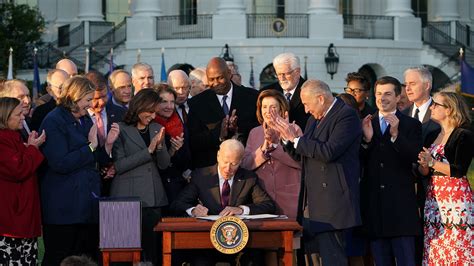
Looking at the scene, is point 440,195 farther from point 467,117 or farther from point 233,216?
point 233,216

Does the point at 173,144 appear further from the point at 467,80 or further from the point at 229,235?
the point at 467,80

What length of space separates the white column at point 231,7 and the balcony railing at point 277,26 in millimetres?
417

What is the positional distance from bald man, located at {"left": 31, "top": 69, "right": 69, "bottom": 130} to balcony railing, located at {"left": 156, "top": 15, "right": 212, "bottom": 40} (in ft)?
106

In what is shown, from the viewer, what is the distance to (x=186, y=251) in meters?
14.0

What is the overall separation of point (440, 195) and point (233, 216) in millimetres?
2438

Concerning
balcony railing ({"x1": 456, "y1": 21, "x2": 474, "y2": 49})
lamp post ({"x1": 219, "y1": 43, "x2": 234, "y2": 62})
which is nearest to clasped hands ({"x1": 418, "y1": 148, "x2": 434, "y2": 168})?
lamp post ({"x1": 219, "y1": 43, "x2": 234, "y2": 62})

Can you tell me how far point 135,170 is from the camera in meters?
14.4

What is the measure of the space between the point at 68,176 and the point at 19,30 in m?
34.4

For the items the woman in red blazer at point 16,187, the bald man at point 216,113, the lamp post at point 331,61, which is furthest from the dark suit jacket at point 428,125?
the lamp post at point 331,61

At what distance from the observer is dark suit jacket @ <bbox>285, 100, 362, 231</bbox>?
1359cm

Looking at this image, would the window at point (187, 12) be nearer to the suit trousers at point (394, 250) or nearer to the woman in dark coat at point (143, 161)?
the woman in dark coat at point (143, 161)

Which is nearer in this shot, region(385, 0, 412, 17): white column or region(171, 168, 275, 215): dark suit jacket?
region(171, 168, 275, 215): dark suit jacket

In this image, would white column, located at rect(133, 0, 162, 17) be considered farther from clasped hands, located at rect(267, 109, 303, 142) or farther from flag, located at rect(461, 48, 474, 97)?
clasped hands, located at rect(267, 109, 303, 142)

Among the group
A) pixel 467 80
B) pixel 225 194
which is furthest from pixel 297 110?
pixel 467 80
